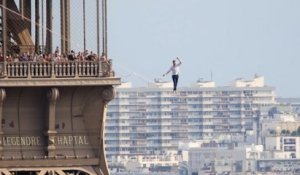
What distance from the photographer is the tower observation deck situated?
3897cm

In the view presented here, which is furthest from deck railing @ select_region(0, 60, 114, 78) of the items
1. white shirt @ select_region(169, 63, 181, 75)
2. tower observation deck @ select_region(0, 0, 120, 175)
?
white shirt @ select_region(169, 63, 181, 75)

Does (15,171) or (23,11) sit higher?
(23,11)

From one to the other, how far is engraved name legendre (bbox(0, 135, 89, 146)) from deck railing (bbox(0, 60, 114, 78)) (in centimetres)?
140

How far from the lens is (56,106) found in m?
39.8

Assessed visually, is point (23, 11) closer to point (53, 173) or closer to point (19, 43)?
point (19, 43)

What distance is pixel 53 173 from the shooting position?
3938 cm

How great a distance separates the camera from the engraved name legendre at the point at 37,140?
3975 centimetres

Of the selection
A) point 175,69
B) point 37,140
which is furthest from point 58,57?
point 175,69

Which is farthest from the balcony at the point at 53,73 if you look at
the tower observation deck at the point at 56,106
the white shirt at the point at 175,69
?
the white shirt at the point at 175,69

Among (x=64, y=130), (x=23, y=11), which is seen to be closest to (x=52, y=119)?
(x=64, y=130)

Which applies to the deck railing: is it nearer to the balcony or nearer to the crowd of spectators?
Result: the balcony

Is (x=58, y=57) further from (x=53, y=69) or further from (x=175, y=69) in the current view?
(x=175, y=69)

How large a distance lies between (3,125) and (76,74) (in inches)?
68.6

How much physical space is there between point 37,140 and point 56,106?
78 centimetres
